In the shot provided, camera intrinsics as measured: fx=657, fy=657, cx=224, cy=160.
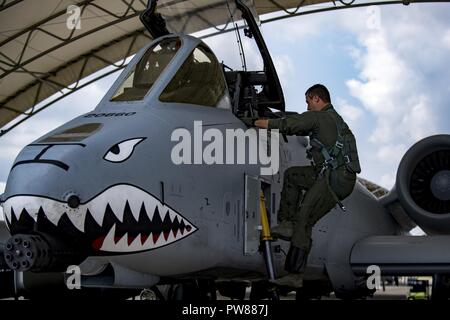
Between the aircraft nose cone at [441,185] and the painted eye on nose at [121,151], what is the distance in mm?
6011

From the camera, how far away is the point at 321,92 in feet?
20.2

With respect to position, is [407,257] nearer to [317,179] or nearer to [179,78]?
[317,179]

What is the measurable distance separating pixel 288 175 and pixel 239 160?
2.12 ft

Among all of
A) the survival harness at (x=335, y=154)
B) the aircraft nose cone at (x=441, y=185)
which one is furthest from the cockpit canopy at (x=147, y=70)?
the aircraft nose cone at (x=441, y=185)

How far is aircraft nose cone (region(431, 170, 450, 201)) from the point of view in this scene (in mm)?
9531

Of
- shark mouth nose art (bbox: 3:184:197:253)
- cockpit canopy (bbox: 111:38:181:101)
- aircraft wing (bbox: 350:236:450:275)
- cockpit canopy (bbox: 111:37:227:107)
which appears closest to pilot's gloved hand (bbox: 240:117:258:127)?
cockpit canopy (bbox: 111:37:227:107)

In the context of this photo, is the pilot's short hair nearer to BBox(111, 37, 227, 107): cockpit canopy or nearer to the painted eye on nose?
BBox(111, 37, 227, 107): cockpit canopy

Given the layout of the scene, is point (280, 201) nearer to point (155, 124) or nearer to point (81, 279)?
point (155, 124)

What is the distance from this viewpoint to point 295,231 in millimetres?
5895

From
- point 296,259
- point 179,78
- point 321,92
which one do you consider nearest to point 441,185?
point 321,92

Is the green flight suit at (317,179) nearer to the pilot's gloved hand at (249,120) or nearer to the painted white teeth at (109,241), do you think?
the pilot's gloved hand at (249,120)

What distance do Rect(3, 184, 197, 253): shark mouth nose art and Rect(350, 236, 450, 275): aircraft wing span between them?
13.4 feet

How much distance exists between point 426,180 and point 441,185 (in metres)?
0.23

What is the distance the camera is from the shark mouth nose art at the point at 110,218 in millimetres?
4367
